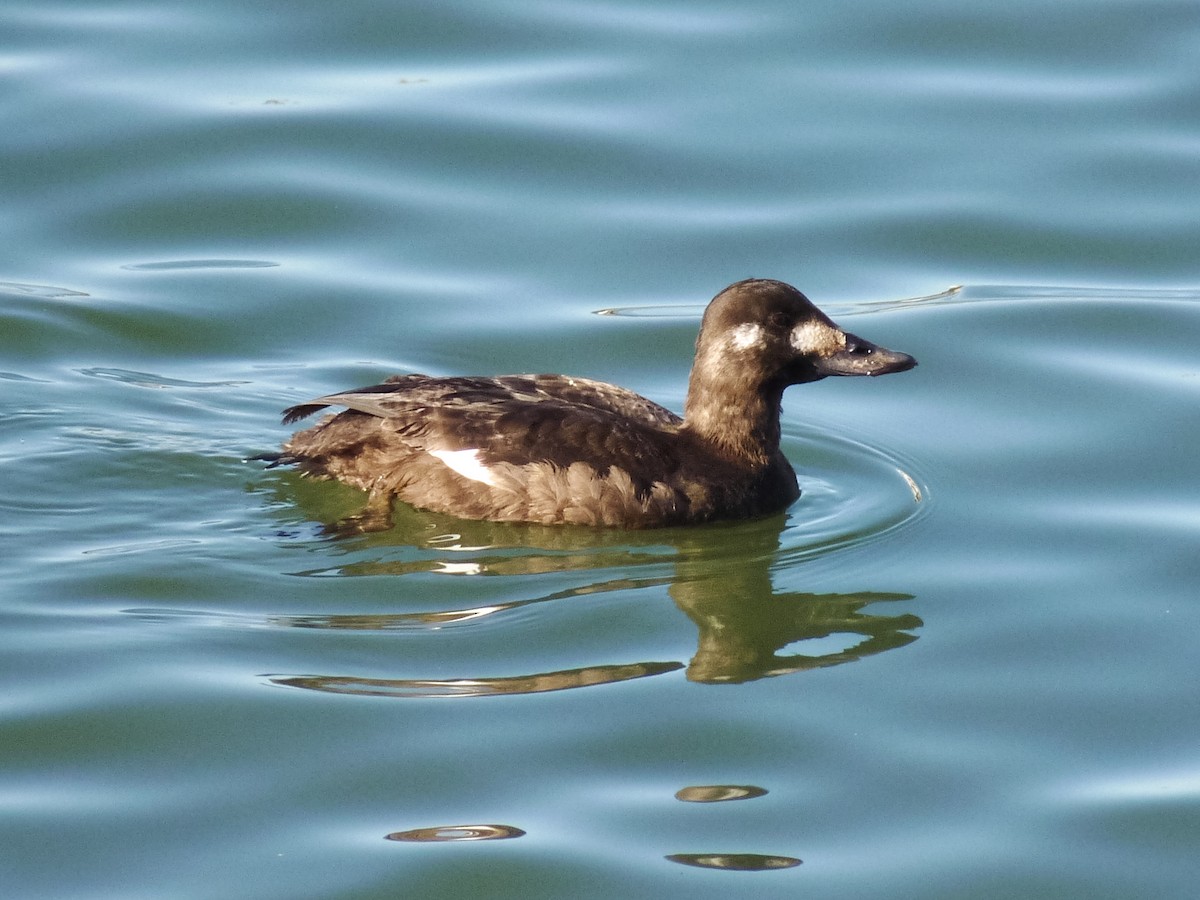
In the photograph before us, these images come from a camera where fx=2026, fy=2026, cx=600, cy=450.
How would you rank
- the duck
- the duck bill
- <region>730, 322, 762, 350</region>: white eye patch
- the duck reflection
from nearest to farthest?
the duck reflection < the duck < <region>730, 322, 762, 350</region>: white eye patch < the duck bill

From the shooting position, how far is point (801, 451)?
8.95 metres

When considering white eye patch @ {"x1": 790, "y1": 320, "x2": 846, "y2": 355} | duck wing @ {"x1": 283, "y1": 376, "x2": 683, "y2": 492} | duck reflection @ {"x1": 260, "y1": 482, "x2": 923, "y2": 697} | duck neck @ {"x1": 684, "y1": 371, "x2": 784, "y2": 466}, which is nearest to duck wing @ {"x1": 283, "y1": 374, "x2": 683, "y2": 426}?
duck wing @ {"x1": 283, "y1": 376, "x2": 683, "y2": 492}

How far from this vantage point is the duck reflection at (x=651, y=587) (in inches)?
258

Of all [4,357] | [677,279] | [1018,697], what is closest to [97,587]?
[4,357]

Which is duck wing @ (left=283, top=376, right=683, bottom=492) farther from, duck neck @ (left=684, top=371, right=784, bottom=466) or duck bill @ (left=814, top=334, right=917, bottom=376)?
duck bill @ (left=814, top=334, right=917, bottom=376)

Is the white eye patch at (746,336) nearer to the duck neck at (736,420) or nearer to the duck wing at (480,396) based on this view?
the duck neck at (736,420)

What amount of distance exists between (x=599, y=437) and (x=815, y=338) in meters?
1.02

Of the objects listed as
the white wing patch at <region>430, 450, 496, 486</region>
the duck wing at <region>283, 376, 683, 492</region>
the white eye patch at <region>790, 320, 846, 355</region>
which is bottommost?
the white wing patch at <region>430, 450, 496, 486</region>

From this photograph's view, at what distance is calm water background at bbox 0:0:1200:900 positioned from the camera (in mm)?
5734

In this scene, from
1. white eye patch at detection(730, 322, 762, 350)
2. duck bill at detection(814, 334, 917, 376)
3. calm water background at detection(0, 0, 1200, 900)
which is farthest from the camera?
duck bill at detection(814, 334, 917, 376)

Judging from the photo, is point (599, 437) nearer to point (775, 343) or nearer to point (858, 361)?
point (775, 343)

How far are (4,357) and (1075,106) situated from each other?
20.8 feet

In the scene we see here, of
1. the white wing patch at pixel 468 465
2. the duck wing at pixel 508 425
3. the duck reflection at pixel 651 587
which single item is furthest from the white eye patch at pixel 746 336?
the white wing patch at pixel 468 465

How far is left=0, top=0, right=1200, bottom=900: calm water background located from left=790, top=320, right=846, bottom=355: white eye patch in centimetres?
65
